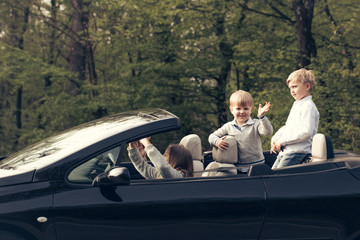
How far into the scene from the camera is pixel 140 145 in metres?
3.29

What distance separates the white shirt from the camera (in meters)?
3.61

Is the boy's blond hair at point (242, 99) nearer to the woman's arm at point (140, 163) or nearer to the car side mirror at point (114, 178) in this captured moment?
the woman's arm at point (140, 163)

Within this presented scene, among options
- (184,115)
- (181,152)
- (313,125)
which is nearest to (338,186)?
(313,125)

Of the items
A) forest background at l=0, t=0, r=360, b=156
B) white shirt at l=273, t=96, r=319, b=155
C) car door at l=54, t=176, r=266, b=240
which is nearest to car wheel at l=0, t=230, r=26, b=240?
car door at l=54, t=176, r=266, b=240

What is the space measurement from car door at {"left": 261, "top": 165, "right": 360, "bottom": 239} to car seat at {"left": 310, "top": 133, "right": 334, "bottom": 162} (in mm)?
340

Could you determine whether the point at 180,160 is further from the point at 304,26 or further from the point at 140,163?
the point at 304,26

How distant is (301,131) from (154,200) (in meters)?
1.54

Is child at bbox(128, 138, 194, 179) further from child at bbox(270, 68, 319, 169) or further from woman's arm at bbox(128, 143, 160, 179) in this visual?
child at bbox(270, 68, 319, 169)

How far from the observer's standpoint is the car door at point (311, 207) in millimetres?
2877

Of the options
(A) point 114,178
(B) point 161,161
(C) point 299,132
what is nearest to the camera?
(A) point 114,178

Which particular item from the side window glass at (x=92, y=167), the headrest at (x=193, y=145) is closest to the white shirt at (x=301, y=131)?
the headrest at (x=193, y=145)

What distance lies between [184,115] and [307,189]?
45.2 ft

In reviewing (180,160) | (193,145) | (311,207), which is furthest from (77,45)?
(311,207)

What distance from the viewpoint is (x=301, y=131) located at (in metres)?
3.62
